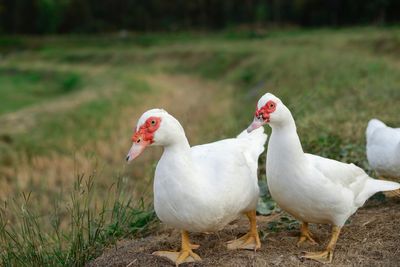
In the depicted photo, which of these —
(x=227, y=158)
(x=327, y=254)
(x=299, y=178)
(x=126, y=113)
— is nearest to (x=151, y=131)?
(x=227, y=158)

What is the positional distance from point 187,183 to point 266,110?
28.1 inches

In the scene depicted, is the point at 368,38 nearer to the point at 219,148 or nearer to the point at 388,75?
the point at 388,75

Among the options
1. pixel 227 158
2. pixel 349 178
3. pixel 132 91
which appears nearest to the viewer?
pixel 227 158

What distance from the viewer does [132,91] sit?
58.7 ft

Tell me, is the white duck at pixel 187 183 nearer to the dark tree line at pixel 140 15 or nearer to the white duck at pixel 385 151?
the white duck at pixel 385 151

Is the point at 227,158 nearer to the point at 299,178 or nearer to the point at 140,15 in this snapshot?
the point at 299,178

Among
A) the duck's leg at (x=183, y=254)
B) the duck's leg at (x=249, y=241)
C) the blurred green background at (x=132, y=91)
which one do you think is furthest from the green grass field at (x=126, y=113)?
the duck's leg at (x=249, y=241)

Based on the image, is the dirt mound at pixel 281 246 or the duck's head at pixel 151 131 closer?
the duck's head at pixel 151 131

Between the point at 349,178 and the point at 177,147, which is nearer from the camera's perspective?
the point at 177,147

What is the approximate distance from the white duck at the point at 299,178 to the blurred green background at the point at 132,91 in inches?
56.3

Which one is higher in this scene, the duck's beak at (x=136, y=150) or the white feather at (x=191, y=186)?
the duck's beak at (x=136, y=150)

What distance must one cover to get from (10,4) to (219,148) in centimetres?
4419

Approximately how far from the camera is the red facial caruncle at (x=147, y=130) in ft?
12.5

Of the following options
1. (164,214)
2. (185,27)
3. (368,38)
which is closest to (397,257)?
(164,214)
